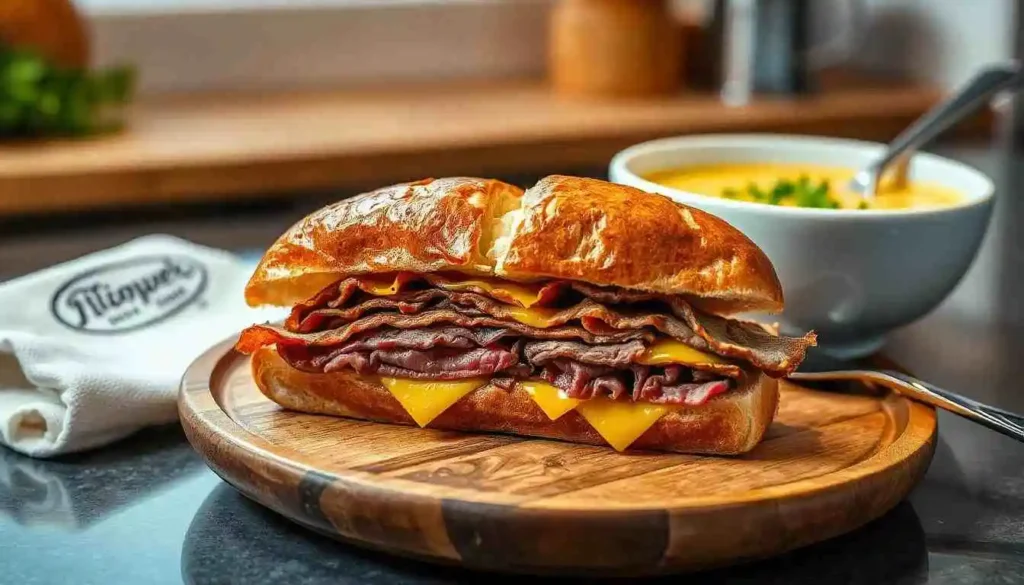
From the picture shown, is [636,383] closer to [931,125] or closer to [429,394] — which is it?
[429,394]

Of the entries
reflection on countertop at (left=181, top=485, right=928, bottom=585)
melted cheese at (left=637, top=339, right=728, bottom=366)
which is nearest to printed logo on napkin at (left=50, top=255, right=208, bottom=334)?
reflection on countertop at (left=181, top=485, right=928, bottom=585)

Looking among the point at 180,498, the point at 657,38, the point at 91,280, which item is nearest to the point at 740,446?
the point at 180,498

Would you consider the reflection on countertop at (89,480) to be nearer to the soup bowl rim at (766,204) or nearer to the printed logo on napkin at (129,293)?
the printed logo on napkin at (129,293)

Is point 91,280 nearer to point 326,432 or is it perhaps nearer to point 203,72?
point 326,432

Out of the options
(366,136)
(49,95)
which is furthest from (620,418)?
(49,95)

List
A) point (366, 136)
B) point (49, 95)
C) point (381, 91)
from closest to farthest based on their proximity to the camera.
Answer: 1. point (49, 95)
2. point (366, 136)
3. point (381, 91)

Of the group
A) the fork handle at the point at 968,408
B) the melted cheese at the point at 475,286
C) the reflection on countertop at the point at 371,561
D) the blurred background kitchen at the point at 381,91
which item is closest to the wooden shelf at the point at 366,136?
the blurred background kitchen at the point at 381,91
